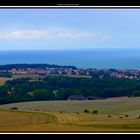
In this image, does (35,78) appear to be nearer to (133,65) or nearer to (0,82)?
(0,82)

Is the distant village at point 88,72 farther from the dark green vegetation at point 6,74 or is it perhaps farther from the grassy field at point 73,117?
the grassy field at point 73,117

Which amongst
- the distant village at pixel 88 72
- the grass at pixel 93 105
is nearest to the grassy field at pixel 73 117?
the grass at pixel 93 105

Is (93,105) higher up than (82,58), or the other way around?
(82,58)

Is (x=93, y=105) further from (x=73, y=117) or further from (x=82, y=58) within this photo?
(x=82, y=58)
